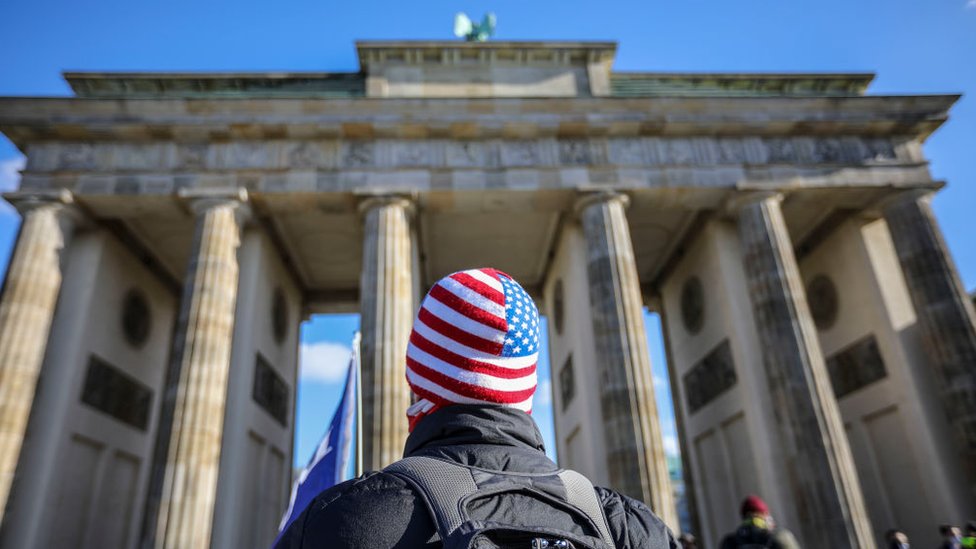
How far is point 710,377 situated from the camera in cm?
1744

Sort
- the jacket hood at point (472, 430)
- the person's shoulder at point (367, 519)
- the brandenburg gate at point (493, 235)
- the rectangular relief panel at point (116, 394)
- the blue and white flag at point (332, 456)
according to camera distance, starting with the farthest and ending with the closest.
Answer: the rectangular relief panel at point (116, 394) < the brandenburg gate at point (493, 235) < the blue and white flag at point (332, 456) < the jacket hood at point (472, 430) < the person's shoulder at point (367, 519)

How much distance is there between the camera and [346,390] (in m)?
5.77

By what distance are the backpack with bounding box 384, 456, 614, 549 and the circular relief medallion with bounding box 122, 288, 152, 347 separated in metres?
18.4

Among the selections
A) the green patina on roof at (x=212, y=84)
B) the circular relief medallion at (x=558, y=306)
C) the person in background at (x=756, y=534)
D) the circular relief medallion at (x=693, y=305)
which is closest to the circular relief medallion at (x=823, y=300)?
the circular relief medallion at (x=693, y=305)

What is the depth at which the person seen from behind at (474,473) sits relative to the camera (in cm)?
133

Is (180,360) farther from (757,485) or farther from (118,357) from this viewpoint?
(757,485)

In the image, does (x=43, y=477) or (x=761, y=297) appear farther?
(x=761, y=297)

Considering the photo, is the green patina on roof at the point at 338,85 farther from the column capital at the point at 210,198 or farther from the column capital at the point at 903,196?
the column capital at the point at 903,196

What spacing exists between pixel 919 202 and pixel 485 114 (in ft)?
36.9

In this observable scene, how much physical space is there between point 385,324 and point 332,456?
26.6ft

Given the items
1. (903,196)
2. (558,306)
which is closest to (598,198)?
(558,306)

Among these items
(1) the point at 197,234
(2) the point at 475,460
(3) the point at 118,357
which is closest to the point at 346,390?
(2) the point at 475,460

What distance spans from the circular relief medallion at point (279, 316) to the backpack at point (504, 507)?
1746 centimetres

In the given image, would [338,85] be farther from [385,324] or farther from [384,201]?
[385,324]
